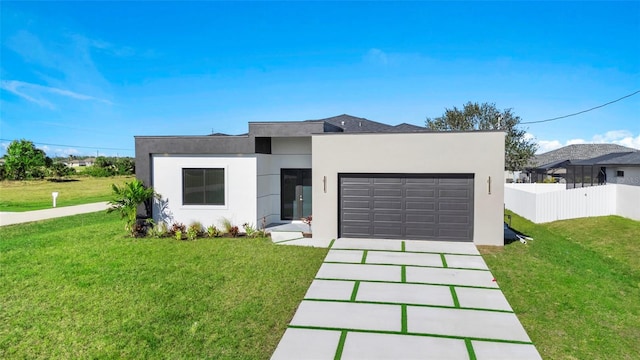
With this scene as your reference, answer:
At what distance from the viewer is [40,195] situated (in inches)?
1128

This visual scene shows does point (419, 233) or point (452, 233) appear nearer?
point (452, 233)

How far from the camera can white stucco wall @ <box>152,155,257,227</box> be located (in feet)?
39.2

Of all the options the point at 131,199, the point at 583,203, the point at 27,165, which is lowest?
the point at 583,203

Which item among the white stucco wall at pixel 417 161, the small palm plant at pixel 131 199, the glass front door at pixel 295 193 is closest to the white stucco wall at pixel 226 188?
the small palm plant at pixel 131 199

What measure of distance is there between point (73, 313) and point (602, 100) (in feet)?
95.7

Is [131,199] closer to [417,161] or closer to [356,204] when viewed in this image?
[356,204]

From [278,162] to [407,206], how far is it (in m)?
5.27

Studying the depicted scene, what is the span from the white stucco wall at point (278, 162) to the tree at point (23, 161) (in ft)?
132

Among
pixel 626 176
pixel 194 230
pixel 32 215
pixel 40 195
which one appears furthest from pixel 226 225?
pixel 40 195

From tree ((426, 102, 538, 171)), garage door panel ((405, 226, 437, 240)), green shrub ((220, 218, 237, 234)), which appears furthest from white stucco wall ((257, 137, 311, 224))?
tree ((426, 102, 538, 171))

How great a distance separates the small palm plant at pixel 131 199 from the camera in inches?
457

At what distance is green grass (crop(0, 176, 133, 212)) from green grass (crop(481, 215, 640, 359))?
2658cm

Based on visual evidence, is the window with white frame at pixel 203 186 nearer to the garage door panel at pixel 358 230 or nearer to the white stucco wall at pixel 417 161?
the white stucco wall at pixel 417 161

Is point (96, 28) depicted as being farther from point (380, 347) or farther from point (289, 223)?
point (380, 347)
